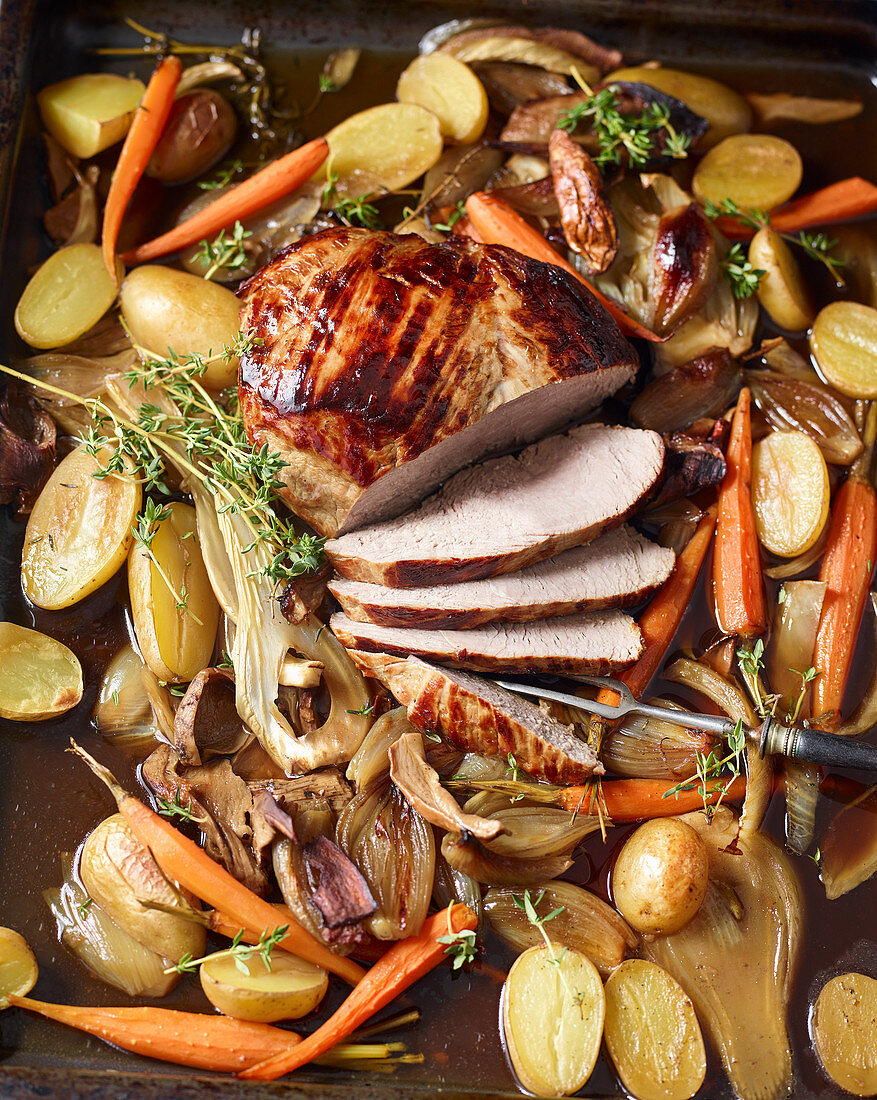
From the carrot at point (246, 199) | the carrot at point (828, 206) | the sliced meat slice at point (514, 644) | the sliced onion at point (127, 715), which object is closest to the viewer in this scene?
the sliced meat slice at point (514, 644)

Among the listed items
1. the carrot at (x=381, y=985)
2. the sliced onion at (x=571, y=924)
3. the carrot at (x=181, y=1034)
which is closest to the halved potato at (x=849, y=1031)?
the sliced onion at (x=571, y=924)

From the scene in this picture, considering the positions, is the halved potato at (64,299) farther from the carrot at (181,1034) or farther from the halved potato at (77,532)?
the carrot at (181,1034)

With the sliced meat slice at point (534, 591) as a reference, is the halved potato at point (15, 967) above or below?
below

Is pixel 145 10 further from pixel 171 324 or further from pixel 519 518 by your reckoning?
pixel 519 518

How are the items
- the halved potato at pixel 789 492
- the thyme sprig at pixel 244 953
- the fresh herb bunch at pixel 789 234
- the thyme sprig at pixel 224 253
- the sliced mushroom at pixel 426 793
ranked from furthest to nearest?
the fresh herb bunch at pixel 789 234 → the thyme sprig at pixel 224 253 → the halved potato at pixel 789 492 → the sliced mushroom at pixel 426 793 → the thyme sprig at pixel 244 953

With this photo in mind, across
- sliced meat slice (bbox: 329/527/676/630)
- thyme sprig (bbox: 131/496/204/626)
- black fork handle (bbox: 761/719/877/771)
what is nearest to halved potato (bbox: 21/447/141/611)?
thyme sprig (bbox: 131/496/204/626)

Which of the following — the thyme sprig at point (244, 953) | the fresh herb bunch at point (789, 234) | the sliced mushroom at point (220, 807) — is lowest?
the thyme sprig at point (244, 953)

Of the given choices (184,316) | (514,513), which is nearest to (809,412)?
(514,513)
